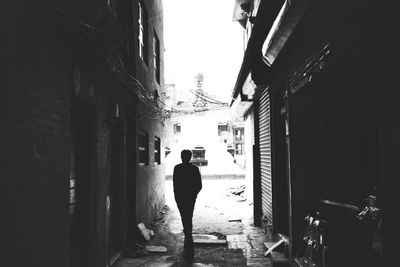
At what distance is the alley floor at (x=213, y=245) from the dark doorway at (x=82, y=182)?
1.63m

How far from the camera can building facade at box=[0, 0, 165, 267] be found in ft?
9.57

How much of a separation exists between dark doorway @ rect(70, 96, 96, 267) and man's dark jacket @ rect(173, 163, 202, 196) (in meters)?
2.12

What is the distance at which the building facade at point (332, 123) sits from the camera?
2.70m

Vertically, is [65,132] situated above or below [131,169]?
above

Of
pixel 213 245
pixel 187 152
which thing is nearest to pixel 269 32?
pixel 187 152

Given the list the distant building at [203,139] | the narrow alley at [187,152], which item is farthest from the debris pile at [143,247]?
the distant building at [203,139]

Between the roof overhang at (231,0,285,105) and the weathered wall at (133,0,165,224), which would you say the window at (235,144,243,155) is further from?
the roof overhang at (231,0,285,105)

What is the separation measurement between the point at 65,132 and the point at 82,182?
4.29 ft

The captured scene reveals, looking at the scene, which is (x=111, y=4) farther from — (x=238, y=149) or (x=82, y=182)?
(x=238, y=149)

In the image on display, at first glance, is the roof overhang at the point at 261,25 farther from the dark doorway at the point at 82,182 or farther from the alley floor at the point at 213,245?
the alley floor at the point at 213,245

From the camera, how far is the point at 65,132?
4172 mm

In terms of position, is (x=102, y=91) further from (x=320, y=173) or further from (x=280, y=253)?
(x=280, y=253)

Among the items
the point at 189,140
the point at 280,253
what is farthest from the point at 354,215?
the point at 189,140

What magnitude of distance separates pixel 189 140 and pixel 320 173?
32.5 metres
